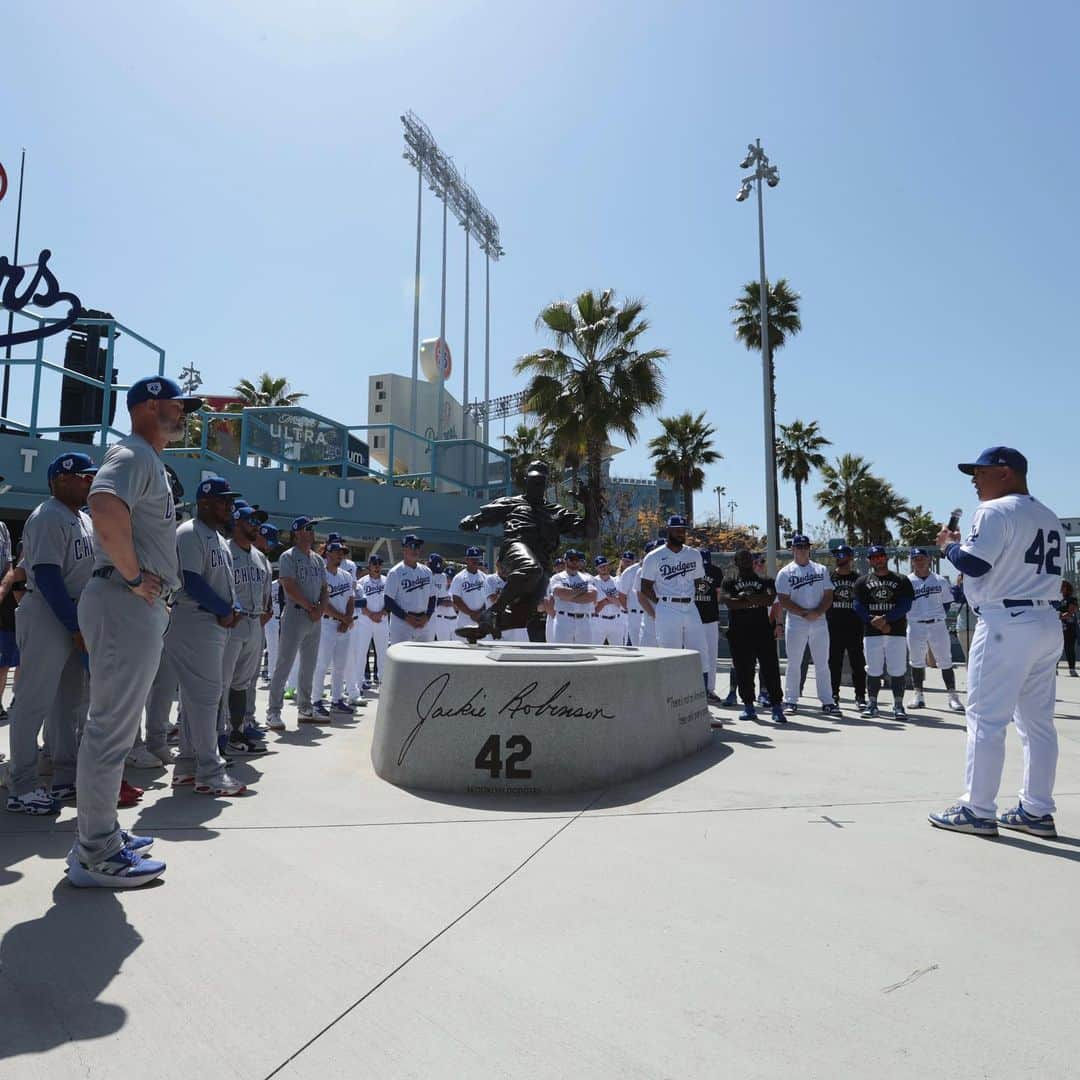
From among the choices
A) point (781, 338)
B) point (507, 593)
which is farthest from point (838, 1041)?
point (781, 338)

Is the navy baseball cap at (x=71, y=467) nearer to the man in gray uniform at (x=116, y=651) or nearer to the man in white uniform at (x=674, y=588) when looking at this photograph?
the man in gray uniform at (x=116, y=651)

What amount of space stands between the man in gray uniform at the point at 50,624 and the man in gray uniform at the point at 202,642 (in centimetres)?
51

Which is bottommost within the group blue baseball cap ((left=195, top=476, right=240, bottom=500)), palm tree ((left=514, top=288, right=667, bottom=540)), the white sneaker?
the white sneaker

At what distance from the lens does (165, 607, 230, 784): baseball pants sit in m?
4.55

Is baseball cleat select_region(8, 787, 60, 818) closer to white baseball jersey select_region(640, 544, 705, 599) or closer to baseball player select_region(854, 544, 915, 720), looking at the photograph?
white baseball jersey select_region(640, 544, 705, 599)

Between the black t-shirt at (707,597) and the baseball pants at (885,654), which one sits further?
the black t-shirt at (707,597)

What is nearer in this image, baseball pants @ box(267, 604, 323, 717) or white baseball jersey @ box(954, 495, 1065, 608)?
white baseball jersey @ box(954, 495, 1065, 608)

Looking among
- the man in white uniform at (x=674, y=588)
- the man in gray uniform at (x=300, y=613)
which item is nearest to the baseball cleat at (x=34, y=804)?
the man in gray uniform at (x=300, y=613)

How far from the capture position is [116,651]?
3.02 meters

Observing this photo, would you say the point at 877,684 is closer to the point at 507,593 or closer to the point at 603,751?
the point at 507,593

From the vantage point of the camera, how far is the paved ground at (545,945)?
6.30 ft

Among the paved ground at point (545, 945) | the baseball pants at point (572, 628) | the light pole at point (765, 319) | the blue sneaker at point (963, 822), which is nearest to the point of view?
the paved ground at point (545, 945)

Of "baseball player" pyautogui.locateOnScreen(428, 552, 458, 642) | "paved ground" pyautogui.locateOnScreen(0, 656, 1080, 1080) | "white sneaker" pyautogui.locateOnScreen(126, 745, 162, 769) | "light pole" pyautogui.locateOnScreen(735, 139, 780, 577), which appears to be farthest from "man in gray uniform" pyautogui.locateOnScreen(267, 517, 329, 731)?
"light pole" pyautogui.locateOnScreen(735, 139, 780, 577)

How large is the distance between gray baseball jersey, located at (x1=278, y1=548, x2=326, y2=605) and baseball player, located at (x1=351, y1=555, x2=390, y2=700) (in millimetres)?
2631
